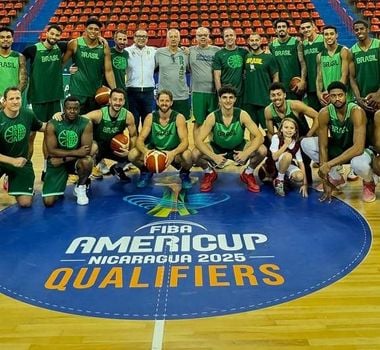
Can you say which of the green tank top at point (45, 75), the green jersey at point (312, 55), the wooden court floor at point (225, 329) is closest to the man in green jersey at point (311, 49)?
the green jersey at point (312, 55)

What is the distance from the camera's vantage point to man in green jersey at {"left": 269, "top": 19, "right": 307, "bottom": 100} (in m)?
5.66

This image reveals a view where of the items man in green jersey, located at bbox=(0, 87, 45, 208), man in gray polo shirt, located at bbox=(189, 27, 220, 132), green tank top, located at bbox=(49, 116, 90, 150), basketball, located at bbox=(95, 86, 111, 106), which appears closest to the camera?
man in green jersey, located at bbox=(0, 87, 45, 208)

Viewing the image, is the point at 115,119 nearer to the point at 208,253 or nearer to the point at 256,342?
the point at 208,253

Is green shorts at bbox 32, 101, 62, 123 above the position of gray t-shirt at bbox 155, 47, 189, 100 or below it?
below

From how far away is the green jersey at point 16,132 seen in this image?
435 cm

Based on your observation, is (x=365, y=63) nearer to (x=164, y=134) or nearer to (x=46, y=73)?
(x=164, y=134)

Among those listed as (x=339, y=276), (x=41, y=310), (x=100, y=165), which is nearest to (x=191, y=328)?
(x=41, y=310)

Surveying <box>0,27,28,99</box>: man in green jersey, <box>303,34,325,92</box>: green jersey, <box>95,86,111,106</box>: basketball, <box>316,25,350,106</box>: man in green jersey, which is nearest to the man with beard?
<box>0,27,28,99</box>: man in green jersey

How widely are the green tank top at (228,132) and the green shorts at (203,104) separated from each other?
987 mm

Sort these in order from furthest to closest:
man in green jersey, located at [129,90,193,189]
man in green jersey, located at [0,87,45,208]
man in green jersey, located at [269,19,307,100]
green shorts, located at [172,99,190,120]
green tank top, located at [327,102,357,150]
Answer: green shorts, located at [172,99,190,120], man in green jersey, located at [269,19,307,100], man in green jersey, located at [129,90,193,189], green tank top, located at [327,102,357,150], man in green jersey, located at [0,87,45,208]

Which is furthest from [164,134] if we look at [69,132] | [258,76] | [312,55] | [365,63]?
[365,63]

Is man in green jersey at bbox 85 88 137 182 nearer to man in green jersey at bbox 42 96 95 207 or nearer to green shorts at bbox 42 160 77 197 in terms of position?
man in green jersey at bbox 42 96 95 207

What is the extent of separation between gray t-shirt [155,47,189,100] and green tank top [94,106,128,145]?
999 mm

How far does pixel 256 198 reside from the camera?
4664 millimetres
